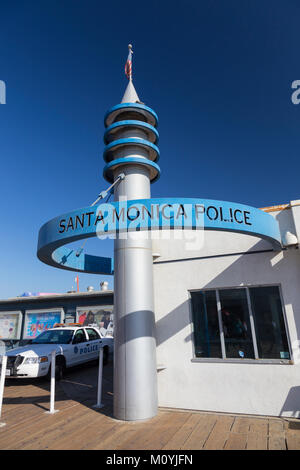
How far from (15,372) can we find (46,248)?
18.4ft

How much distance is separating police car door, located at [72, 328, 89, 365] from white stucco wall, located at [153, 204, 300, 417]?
209 inches

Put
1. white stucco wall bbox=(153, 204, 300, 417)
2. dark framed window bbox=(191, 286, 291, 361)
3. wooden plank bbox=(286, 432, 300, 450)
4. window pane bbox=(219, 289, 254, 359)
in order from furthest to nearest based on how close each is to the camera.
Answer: window pane bbox=(219, 289, 254, 359) < dark framed window bbox=(191, 286, 291, 361) < white stucco wall bbox=(153, 204, 300, 417) < wooden plank bbox=(286, 432, 300, 450)

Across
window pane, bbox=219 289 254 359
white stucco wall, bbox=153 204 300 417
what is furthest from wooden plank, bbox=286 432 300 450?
window pane, bbox=219 289 254 359

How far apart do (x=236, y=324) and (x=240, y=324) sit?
86mm

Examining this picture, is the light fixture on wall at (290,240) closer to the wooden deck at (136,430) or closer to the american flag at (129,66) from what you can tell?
the wooden deck at (136,430)

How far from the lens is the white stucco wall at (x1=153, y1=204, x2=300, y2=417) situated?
224 inches

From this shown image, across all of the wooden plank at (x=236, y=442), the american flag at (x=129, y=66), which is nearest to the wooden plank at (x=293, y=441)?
the wooden plank at (x=236, y=442)

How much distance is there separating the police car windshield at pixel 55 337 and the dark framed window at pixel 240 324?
6.29 m

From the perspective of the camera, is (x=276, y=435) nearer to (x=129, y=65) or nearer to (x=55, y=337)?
(x=55, y=337)

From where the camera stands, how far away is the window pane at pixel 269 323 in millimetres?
5845

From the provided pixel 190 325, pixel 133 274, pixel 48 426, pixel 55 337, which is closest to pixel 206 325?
pixel 190 325

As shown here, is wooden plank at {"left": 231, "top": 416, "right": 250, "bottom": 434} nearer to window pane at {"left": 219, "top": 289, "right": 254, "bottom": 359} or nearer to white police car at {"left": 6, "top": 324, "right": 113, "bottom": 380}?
window pane at {"left": 219, "top": 289, "right": 254, "bottom": 359}

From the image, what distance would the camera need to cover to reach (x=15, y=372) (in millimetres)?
8727

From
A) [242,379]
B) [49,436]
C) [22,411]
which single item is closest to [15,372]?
[22,411]
